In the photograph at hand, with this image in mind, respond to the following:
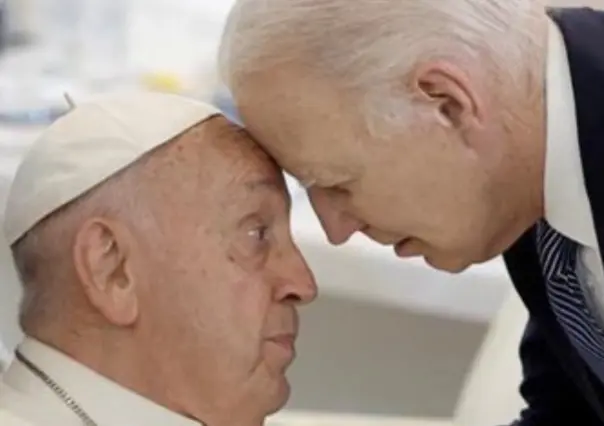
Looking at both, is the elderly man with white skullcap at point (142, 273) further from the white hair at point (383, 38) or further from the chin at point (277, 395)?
the white hair at point (383, 38)

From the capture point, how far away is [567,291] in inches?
53.7

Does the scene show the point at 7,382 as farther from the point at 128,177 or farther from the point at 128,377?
the point at 128,177

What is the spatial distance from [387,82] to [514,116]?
0.12 m

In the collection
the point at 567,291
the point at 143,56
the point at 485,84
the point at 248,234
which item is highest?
the point at 485,84

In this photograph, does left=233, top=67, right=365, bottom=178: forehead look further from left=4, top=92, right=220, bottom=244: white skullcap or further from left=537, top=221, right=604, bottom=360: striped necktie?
left=537, top=221, right=604, bottom=360: striped necktie

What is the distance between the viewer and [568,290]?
1.36m

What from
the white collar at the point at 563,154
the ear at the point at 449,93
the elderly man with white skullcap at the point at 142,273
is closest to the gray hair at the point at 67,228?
the elderly man with white skullcap at the point at 142,273

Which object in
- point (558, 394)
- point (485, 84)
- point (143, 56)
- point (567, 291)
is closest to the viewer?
point (485, 84)

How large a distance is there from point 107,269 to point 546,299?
19.7 inches

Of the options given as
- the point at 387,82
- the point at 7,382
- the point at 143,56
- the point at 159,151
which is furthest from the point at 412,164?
the point at 143,56

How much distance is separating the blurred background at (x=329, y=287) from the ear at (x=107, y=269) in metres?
0.45

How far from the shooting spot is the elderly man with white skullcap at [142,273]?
1.20 metres

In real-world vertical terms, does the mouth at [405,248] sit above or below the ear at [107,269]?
below

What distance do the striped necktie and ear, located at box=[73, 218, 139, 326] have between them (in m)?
0.42
